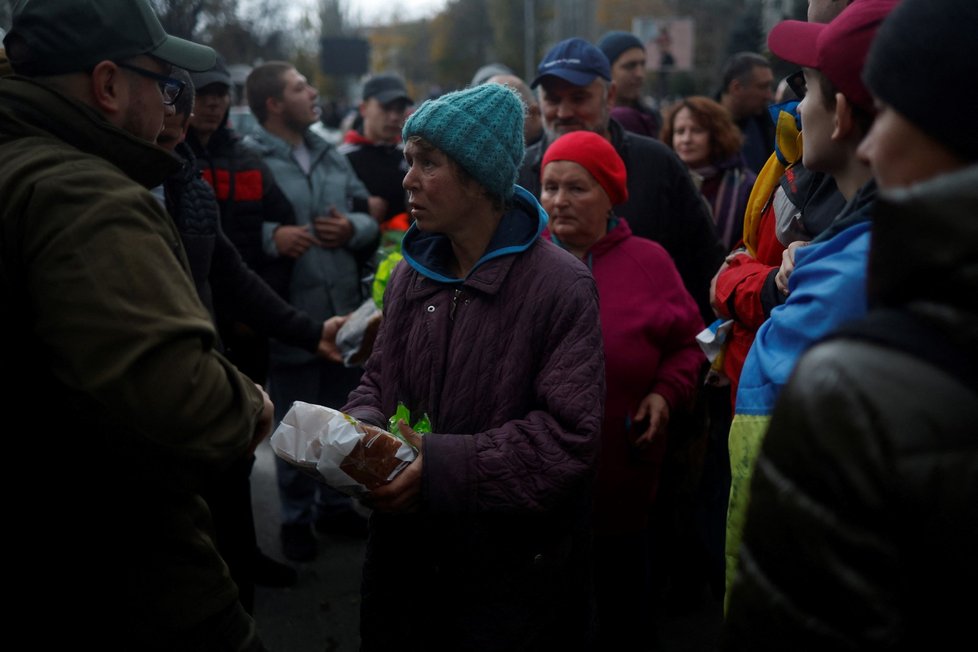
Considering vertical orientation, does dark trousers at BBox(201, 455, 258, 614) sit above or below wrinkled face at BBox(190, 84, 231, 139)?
below

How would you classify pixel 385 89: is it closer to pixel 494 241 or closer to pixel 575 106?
pixel 575 106

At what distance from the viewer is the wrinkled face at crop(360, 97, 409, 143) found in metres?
6.16

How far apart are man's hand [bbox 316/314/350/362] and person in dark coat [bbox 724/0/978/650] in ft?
9.21

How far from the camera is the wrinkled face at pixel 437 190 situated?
256 cm

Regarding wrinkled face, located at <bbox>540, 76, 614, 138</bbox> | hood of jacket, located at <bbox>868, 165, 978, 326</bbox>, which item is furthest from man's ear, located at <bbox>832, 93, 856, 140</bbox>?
wrinkled face, located at <bbox>540, 76, 614, 138</bbox>

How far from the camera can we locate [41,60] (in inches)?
76.8

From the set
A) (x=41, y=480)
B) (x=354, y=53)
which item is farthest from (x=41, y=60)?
(x=354, y=53)

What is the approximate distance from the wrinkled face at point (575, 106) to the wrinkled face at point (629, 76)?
6.45ft

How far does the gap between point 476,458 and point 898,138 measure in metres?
1.37

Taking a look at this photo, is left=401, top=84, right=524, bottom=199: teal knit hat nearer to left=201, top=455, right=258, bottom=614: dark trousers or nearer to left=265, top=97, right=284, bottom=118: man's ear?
left=201, top=455, right=258, bottom=614: dark trousers

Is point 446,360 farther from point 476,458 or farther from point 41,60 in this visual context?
point 41,60

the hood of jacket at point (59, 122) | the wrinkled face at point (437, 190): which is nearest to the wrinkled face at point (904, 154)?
the wrinkled face at point (437, 190)

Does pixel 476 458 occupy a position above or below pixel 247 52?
above

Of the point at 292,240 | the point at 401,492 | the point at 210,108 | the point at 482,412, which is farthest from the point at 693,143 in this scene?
the point at 401,492
